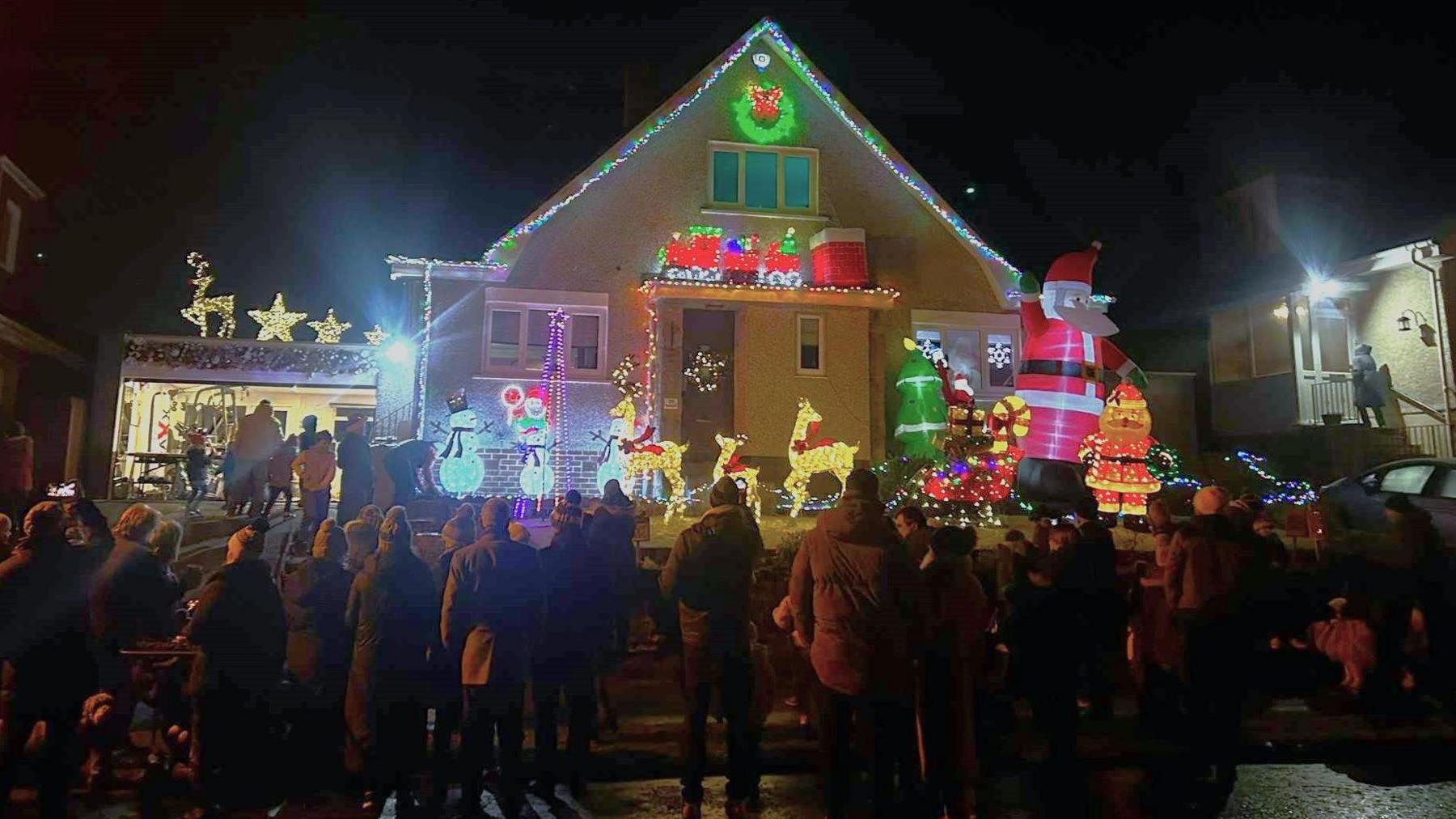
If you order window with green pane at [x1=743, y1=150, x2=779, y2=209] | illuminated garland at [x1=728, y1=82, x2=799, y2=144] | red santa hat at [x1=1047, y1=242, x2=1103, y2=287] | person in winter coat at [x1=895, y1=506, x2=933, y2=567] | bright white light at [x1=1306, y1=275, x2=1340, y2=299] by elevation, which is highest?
illuminated garland at [x1=728, y1=82, x2=799, y2=144]

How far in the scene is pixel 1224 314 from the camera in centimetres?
2069

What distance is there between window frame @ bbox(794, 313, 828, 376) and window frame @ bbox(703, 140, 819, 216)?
2.26m

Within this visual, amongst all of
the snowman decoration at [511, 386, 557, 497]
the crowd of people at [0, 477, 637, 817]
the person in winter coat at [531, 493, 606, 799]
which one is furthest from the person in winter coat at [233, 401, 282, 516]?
the person in winter coat at [531, 493, 606, 799]

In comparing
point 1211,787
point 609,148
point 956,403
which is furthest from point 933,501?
point 609,148

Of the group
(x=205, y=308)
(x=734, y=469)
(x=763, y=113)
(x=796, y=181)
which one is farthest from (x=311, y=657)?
(x=205, y=308)

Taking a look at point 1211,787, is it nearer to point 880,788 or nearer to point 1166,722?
point 1166,722

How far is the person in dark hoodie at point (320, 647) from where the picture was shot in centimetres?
549

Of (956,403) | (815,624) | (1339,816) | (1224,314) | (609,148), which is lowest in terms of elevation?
(1339,816)

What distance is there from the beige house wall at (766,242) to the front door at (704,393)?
57 cm

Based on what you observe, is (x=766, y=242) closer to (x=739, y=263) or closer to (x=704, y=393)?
(x=739, y=263)

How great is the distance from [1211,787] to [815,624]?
3345 millimetres

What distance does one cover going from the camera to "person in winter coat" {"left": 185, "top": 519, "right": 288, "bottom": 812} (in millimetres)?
4973

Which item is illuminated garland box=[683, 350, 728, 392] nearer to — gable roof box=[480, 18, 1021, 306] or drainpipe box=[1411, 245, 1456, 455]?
gable roof box=[480, 18, 1021, 306]

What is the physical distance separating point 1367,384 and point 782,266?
11.9 meters
